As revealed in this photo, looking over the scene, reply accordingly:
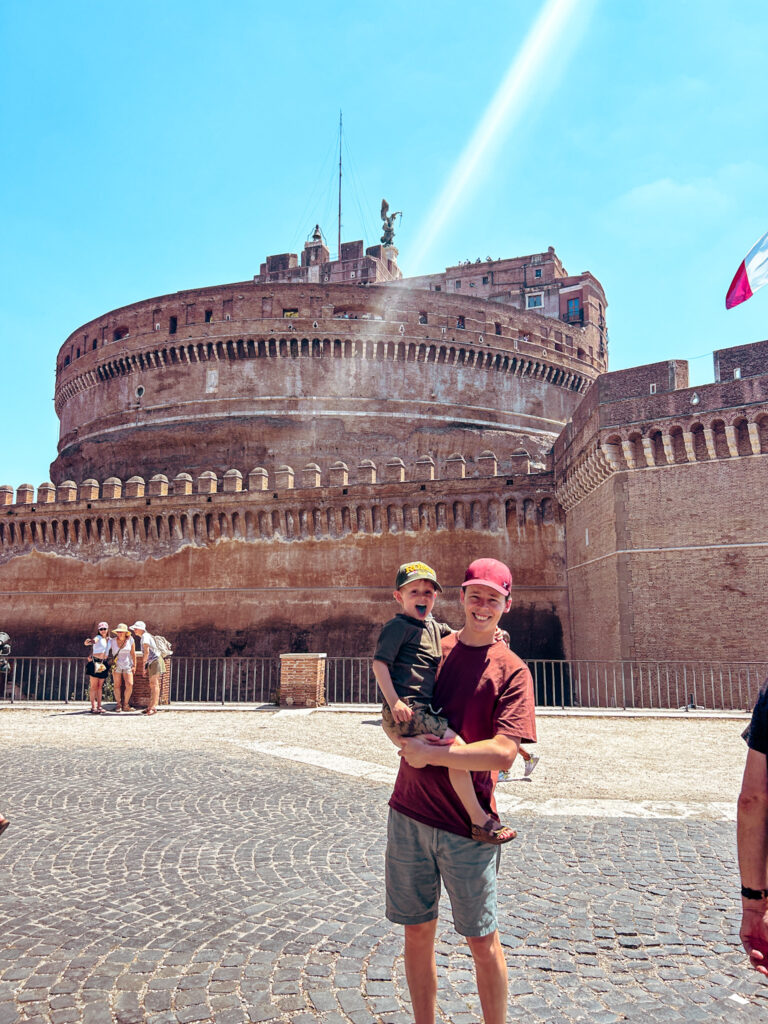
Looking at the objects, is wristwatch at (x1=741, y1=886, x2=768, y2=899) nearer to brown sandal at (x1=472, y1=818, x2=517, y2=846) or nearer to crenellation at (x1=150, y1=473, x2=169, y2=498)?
brown sandal at (x1=472, y1=818, x2=517, y2=846)

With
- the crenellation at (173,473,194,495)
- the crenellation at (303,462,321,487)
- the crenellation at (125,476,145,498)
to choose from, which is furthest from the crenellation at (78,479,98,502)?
the crenellation at (303,462,321,487)

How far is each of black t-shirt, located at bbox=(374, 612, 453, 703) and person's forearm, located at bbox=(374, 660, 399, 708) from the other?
16 mm

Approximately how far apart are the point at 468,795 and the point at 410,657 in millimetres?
520

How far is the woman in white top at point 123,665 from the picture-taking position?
12555 millimetres

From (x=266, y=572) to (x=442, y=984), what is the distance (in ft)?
62.7

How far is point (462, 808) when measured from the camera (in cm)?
242

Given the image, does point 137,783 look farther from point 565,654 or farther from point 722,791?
point 565,654

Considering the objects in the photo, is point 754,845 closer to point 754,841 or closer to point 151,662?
point 754,841

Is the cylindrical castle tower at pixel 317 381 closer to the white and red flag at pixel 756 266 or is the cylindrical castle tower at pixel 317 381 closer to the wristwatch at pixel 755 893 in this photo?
the white and red flag at pixel 756 266

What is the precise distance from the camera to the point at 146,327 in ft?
102

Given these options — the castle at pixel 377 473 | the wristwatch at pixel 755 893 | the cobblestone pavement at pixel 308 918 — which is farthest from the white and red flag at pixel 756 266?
the castle at pixel 377 473

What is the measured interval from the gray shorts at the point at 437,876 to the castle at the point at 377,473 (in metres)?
13.0

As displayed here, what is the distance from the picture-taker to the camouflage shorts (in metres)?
2.39

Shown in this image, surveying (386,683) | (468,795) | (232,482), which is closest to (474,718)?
(468,795)
